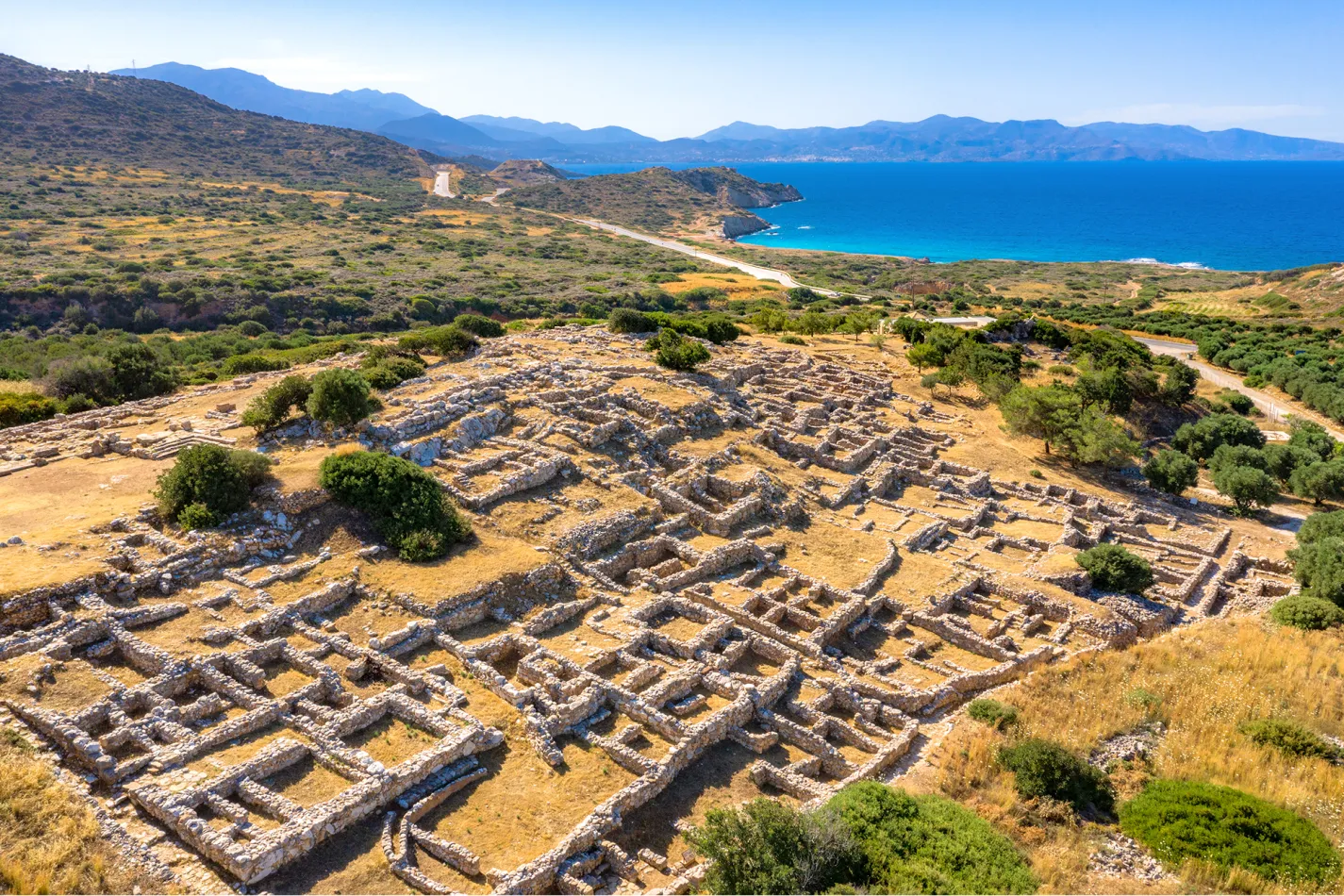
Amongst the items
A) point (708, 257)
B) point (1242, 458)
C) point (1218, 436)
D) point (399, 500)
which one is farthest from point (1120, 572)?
point (708, 257)

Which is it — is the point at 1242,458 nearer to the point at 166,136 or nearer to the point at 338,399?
the point at 338,399

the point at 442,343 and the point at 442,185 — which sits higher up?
the point at 442,185

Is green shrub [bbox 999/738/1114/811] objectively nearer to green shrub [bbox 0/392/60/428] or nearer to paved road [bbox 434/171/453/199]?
green shrub [bbox 0/392/60/428]

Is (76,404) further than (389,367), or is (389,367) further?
(389,367)

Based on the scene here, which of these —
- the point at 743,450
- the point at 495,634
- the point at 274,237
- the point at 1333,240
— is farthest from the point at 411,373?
the point at 1333,240

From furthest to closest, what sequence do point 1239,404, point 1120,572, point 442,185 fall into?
point 442,185 < point 1239,404 < point 1120,572

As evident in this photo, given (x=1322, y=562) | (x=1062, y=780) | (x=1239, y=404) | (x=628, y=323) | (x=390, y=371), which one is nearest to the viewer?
(x=1062, y=780)

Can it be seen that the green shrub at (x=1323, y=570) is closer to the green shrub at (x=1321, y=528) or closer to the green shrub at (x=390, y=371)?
the green shrub at (x=1321, y=528)
